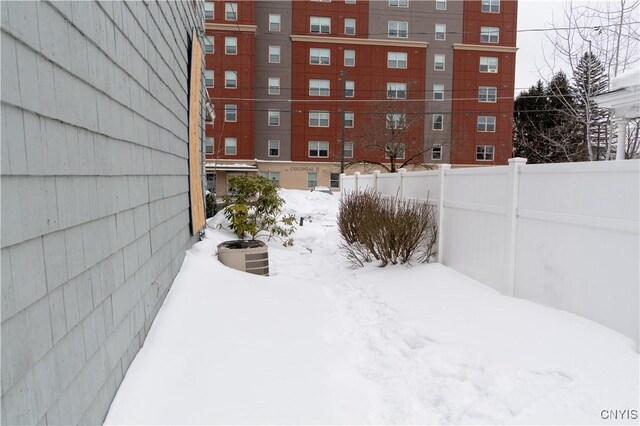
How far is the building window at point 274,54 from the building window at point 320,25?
10.3ft

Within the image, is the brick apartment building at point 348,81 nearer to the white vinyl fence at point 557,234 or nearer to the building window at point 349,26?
the building window at point 349,26

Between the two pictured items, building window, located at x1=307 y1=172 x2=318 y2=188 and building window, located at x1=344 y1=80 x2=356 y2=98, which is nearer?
building window, located at x1=344 y1=80 x2=356 y2=98

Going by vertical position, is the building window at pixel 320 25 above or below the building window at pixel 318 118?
above

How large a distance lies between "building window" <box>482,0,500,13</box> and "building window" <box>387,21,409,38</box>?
6.47 metres

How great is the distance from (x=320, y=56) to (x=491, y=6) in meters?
14.5

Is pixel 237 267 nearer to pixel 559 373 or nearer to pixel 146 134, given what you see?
pixel 146 134

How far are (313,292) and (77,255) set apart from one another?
169 inches

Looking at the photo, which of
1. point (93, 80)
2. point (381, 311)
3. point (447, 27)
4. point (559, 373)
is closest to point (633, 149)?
point (381, 311)

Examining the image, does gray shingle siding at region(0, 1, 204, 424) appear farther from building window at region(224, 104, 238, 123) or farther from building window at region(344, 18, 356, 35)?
building window at region(344, 18, 356, 35)

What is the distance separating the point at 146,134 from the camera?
3713mm

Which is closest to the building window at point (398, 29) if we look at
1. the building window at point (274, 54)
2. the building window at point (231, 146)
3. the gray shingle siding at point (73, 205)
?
the building window at point (274, 54)

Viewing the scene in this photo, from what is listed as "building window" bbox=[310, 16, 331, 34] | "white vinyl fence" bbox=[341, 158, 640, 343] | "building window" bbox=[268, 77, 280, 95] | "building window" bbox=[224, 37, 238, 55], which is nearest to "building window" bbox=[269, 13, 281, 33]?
"building window" bbox=[310, 16, 331, 34]

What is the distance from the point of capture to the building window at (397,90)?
118 feet

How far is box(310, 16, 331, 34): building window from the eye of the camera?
35094 millimetres
